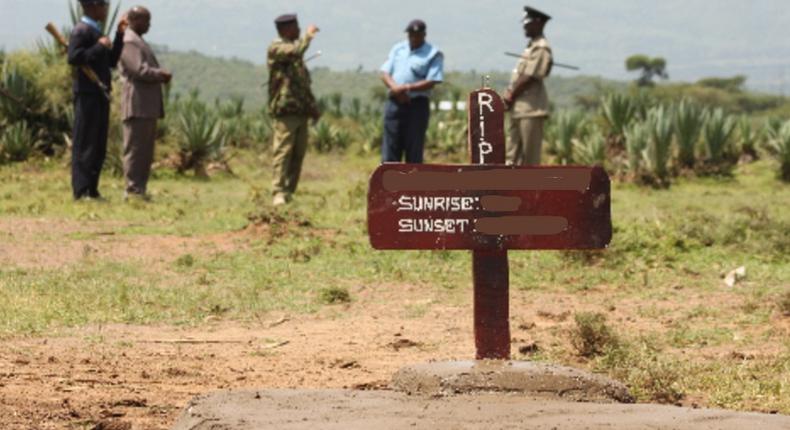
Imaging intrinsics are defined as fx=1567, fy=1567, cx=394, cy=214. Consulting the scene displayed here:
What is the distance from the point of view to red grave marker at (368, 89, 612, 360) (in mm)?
5355

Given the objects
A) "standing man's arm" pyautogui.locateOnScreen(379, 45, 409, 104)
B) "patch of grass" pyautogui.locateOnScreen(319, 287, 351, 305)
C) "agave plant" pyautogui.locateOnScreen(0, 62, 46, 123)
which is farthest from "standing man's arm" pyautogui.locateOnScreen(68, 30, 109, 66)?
"patch of grass" pyautogui.locateOnScreen(319, 287, 351, 305)

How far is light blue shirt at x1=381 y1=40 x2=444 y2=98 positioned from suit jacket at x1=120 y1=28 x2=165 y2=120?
1.97 metres

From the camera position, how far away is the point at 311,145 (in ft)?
76.1

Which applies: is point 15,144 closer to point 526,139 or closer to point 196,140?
point 196,140

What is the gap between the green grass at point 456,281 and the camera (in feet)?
21.5

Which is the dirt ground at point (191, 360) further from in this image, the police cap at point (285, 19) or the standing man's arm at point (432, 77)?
the police cap at point (285, 19)

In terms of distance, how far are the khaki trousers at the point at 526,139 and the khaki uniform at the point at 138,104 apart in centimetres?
302

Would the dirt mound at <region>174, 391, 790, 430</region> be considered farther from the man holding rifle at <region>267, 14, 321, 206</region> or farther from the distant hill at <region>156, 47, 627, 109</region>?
the distant hill at <region>156, 47, 627, 109</region>

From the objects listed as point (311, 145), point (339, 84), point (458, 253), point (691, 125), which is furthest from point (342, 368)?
point (339, 84)

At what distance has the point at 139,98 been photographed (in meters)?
13.2

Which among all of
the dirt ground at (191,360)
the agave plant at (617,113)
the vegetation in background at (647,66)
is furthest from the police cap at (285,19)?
the vegetation in background at (647,66)

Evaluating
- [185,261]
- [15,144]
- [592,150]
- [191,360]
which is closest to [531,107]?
[185,261]

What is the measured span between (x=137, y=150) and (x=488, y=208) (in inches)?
332

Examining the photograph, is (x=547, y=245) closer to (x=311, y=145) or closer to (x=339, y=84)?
(x=311, y=145)
